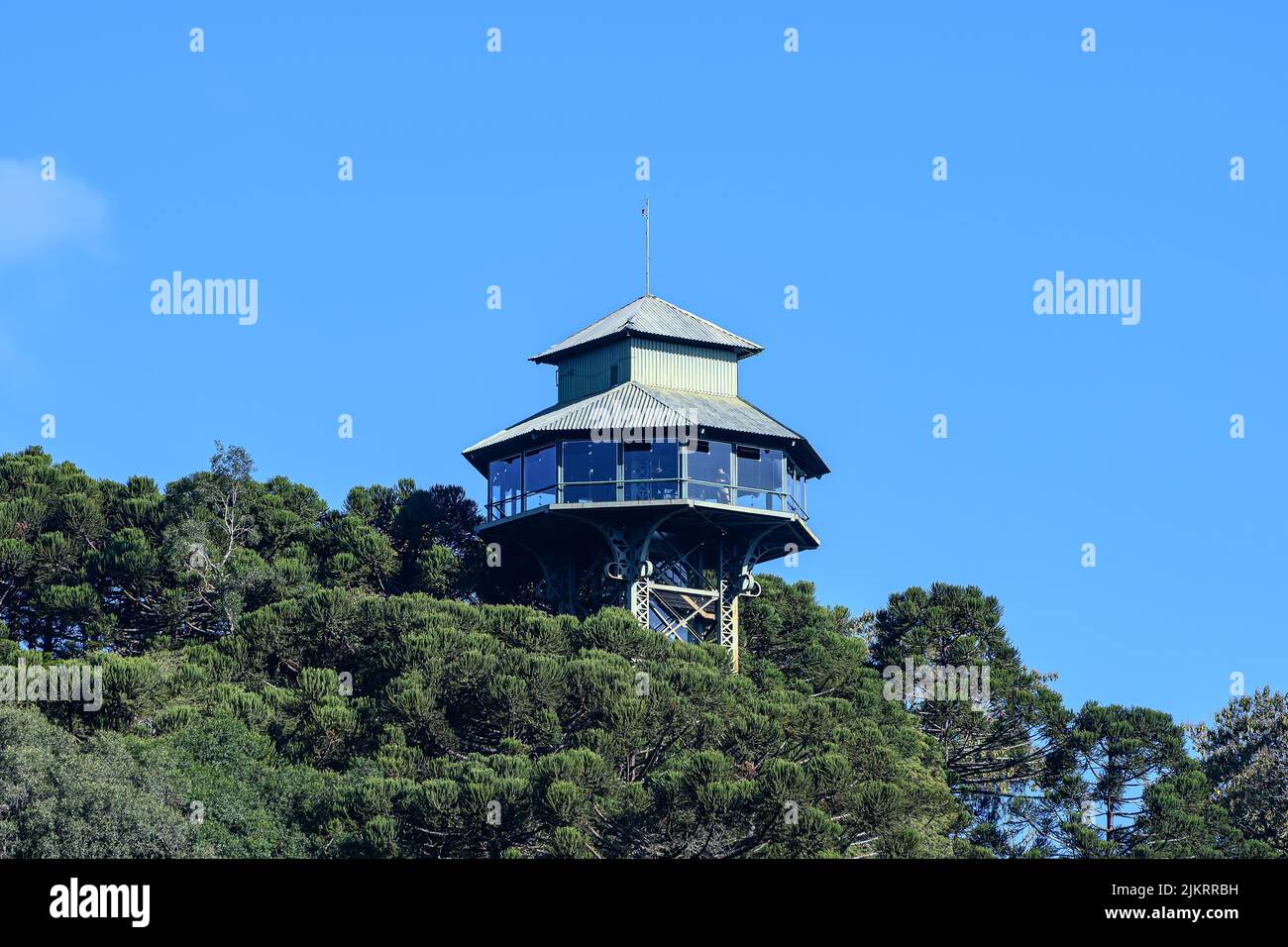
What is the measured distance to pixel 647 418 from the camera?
61.5 meters

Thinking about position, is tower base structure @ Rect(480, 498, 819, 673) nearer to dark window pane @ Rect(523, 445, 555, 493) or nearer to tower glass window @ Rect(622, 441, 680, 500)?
tower glass window @ Rect(622, 441, 680, 500)

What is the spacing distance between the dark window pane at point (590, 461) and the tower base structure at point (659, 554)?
1.05 meters

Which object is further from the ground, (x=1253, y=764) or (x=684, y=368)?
(x=684, y=368)

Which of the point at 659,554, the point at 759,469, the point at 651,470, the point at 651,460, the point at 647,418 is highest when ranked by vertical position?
the point at 647,418

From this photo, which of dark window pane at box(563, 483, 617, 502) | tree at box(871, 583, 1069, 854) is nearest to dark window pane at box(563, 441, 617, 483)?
dark window pane at box(563, 483, 617, 502)

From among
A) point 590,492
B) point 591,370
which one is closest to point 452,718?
point 590,492

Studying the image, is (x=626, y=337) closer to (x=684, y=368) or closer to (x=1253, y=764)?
(x=684, y=368)

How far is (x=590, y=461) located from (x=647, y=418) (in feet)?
6.68

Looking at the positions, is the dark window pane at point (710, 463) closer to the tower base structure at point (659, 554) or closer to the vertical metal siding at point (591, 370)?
the tower base structure at point (659, 554)

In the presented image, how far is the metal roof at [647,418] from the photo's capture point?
6138 centimetres

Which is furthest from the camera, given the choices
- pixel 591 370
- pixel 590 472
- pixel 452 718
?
pixel 591 370
